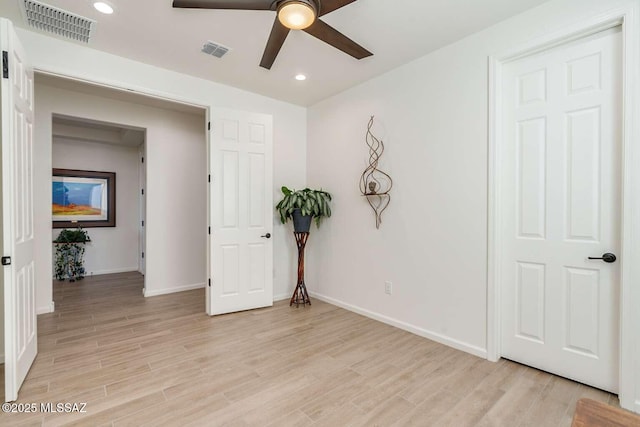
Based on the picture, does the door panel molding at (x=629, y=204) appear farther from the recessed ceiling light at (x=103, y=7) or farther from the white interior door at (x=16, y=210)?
the white interior door at (x=16, y=210)

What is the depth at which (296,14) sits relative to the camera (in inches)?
72.1

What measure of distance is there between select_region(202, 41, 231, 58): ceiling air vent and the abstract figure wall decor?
171 centimetres

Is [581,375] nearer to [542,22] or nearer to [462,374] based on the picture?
[462,374]

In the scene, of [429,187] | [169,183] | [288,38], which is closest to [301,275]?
[429,187]

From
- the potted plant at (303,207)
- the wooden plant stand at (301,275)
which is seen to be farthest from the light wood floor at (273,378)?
the potted plant at (303,207)

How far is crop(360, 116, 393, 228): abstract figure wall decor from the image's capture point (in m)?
3.42

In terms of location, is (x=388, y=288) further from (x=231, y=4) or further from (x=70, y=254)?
(x=70, y=254)

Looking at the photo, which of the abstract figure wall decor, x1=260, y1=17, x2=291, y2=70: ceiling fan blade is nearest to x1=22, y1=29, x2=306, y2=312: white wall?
the abstract figure wall decor

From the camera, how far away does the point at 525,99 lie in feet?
7.98

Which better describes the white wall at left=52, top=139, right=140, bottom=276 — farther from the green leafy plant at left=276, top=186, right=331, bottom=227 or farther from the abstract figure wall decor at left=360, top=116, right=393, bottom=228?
the abstract figure wall decor at left=360, top=116, right=393, bottom=228

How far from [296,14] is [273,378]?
2457mm

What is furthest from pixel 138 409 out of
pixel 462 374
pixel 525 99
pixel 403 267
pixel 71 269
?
pixel 71 269

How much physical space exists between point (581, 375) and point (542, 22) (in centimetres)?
257

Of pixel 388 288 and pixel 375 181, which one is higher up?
pixel 375 181
